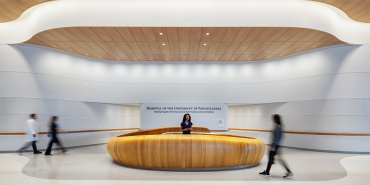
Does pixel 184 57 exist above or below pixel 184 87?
above

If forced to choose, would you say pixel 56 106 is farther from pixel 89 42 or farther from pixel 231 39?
pixel 231 39

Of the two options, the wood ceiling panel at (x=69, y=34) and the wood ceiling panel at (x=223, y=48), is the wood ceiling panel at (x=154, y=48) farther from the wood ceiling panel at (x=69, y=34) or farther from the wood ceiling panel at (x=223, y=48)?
the wood ceiling panel at (x=69, y=34)

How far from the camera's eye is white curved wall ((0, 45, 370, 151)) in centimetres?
944

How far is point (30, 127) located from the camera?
8.55 metres

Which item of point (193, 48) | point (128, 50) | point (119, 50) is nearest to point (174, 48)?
point (193, 48)

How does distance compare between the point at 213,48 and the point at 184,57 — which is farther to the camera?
the point at 184,57

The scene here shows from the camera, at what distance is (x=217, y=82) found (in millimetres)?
12320

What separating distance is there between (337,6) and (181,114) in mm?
8105

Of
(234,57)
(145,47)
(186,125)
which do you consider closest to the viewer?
(186,125)

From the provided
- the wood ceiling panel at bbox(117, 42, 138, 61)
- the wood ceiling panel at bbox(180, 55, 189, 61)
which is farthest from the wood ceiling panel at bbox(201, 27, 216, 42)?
the wood ceiling panel at bbox(117, 42, 138, 61)

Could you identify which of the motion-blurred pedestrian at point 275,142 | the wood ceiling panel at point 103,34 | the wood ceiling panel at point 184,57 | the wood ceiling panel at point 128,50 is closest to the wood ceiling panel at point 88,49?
the wood ceiling panel at point 103,34

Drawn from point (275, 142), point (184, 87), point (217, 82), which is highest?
point (217, 82)

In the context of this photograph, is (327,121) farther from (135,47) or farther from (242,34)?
(135,47)

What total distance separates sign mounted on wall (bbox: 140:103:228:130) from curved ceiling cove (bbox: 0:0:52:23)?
6.44 meters
